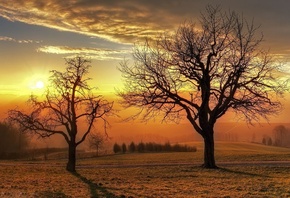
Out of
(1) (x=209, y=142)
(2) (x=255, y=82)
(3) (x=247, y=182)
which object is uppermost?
(2) (x=255, y=82)

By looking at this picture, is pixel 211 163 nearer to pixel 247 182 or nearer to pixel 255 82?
pixel 255 82

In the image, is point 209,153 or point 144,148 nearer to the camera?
point 209,153

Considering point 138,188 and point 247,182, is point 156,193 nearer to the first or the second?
point 138,188

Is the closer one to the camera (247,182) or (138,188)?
(138,188)

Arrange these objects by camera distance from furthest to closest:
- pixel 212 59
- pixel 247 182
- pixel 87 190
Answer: pixel 212 59 → pixel 247 182 → pixel 87 190

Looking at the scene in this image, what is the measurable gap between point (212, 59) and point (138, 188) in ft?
53.9

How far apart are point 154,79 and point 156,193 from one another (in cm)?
1758

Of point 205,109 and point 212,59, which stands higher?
point 212,59

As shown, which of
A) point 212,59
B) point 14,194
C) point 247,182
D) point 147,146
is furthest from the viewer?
point 147,146

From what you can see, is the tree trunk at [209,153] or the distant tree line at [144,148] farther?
the distant tree line at [144,148]

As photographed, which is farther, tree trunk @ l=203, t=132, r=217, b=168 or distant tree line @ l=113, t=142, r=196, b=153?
distant tree line @ l=113, t=142, r=196, b=153

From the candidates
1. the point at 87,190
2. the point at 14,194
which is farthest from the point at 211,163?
the point at 14,194

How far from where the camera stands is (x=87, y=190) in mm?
20953

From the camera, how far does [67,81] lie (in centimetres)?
3616
